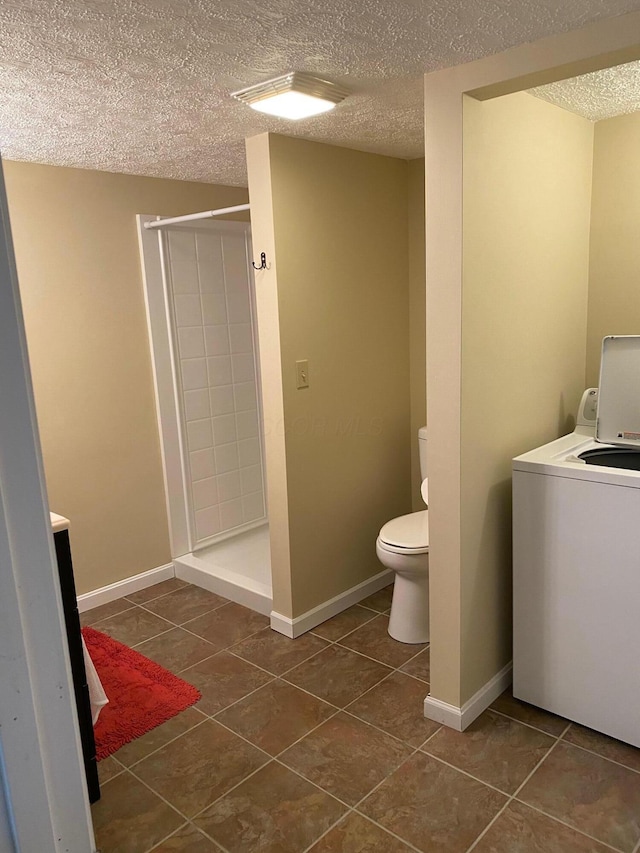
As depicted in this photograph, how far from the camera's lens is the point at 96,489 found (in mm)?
3246

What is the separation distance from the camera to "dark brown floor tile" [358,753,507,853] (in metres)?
1.82

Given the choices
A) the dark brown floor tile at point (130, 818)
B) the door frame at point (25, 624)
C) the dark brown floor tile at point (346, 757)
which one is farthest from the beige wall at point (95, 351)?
the door frame at point (25, 624)

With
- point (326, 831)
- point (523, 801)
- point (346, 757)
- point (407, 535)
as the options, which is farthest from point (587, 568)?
point (326, 831)

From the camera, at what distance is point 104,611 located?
3.28 m

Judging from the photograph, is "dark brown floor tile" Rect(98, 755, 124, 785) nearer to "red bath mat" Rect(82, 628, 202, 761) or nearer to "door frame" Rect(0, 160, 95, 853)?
"red bath mat" Rect(82, 628, 202, 761)

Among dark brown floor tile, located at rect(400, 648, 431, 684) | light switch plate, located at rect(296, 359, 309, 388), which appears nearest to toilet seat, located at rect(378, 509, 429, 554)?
dark brown floor tile, located at rect(400, 648, 431, 684)

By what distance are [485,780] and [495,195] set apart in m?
1.88

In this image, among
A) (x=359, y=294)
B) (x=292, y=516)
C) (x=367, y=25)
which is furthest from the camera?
(x=359, y=294)

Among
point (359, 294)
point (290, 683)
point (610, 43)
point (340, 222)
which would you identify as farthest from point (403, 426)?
point (610, 43)

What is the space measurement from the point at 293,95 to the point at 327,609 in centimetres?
220

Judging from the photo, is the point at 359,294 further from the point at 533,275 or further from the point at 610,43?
the point at 610,43

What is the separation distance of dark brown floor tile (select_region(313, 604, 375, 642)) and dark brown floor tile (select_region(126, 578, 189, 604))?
95 centimetres

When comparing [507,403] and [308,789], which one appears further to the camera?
[507,403]

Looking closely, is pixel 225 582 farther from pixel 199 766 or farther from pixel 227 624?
pixel 199 766
